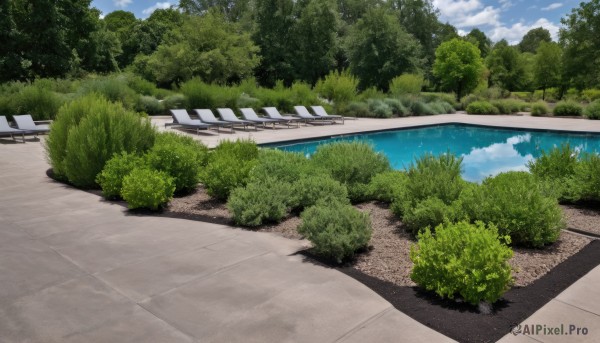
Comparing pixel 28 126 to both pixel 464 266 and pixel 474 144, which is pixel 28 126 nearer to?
pixel 464 266

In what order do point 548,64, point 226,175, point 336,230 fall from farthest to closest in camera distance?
point 548,64, point 226,175, point 336,230

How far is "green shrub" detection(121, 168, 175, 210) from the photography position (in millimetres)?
5551

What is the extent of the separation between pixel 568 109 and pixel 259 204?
2339 cm

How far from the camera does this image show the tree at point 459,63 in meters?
30.3

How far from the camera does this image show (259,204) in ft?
16.9

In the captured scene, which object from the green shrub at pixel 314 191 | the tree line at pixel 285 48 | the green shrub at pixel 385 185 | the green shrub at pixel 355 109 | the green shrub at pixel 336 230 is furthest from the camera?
the tree line at pixel 285 48

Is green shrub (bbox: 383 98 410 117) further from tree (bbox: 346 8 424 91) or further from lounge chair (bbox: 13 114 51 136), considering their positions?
lounge chair (bbox: 13 114 51 136)

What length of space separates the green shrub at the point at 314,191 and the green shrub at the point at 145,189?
164 centimetres

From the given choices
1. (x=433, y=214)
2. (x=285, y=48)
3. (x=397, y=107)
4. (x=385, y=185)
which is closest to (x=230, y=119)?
(x=397, y=107)

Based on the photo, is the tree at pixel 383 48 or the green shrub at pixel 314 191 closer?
the green shrub at pixel 314 191

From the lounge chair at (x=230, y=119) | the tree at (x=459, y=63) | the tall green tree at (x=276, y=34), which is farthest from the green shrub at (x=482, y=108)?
the tall green tree at (x=276, y=34)

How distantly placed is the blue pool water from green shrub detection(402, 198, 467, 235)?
5.93 meters

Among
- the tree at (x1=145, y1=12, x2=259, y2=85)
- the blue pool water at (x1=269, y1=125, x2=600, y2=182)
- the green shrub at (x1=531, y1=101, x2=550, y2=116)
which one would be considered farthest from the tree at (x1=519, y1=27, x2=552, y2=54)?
the blue pool water at (x1=269, y1=125, x2=600, y2=182)

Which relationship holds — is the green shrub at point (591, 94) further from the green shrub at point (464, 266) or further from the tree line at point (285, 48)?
the green shrub at point (464, 266)
